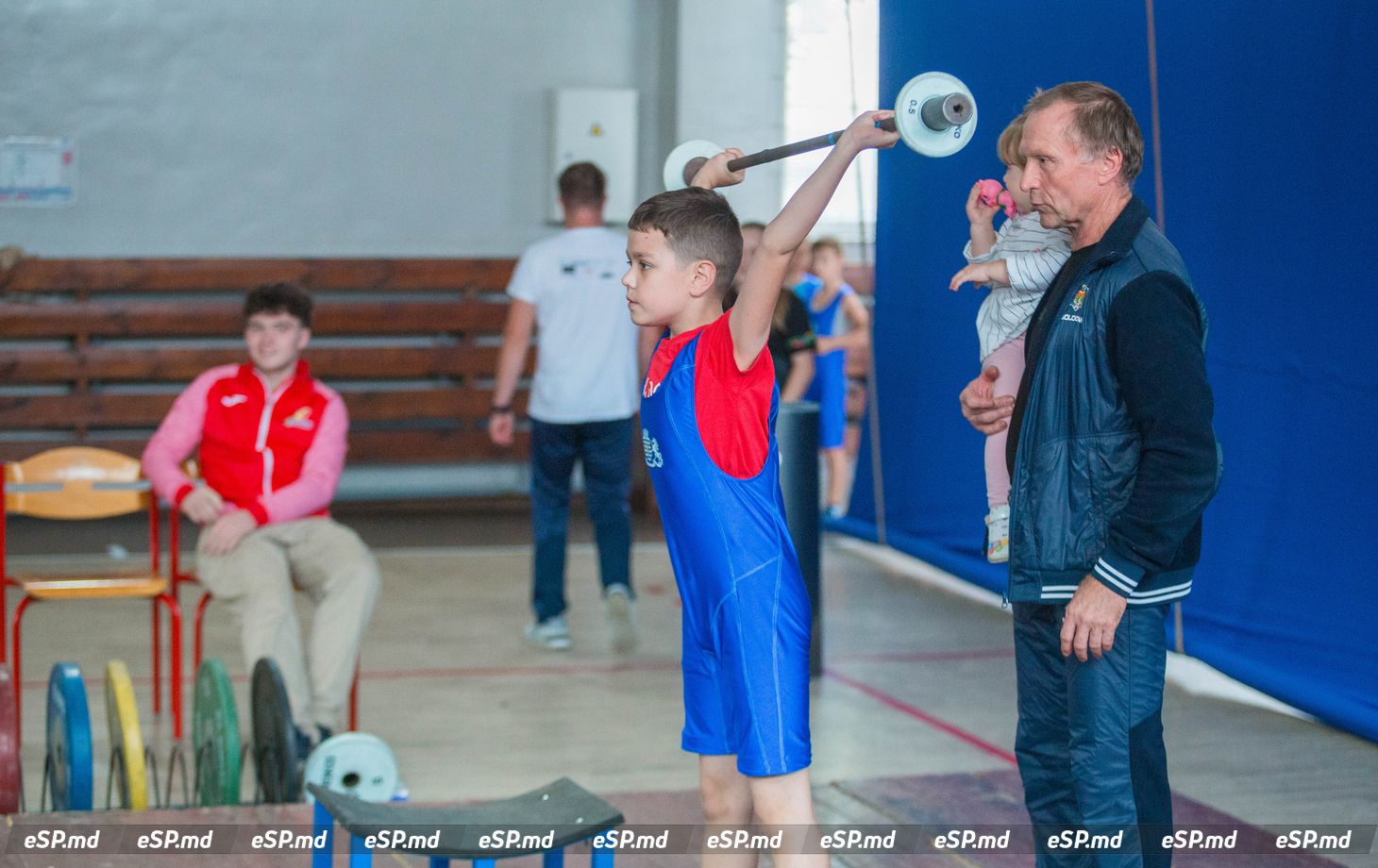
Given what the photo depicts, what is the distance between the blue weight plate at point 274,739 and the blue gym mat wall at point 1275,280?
243cm

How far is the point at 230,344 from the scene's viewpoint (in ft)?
26.2

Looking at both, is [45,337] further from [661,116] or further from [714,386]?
[714,386]

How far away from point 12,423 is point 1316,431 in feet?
20.8

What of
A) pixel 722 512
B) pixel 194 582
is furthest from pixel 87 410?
pixel 722 512

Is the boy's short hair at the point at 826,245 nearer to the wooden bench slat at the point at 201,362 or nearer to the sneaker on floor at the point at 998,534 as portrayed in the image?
the wooden bench slat at the point at 201,362

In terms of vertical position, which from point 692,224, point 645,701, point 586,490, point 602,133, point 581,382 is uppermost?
point 602,133

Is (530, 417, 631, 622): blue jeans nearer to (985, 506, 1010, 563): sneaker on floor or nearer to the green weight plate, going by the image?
the green weight plate

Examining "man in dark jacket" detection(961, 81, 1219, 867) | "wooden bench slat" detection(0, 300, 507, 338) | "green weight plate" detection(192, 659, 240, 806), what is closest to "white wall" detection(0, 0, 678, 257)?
"wooden bench slat" detection(0, 300, 507, 338)

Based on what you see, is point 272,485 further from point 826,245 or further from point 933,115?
point 826,245

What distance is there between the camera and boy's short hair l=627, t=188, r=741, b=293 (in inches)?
86.3

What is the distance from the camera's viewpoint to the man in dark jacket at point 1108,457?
6.64 feet

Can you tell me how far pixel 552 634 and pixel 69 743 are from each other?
211 centimetres

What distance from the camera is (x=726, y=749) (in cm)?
221

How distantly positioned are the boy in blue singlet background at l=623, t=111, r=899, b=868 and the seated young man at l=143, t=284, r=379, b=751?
173cm
